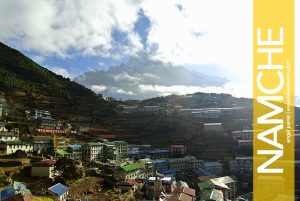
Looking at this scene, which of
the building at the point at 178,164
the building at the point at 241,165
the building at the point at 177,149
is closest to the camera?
the building at the point at 178,164

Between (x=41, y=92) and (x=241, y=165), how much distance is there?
58.8 m

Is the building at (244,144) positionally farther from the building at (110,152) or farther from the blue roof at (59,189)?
the blue roof at (59,189)

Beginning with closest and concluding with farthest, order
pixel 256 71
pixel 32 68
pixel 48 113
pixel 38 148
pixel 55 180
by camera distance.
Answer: pixel 256 71 → pixel 55 180 → pixel 38 148 → pixel 48 113 → pixel 32 68

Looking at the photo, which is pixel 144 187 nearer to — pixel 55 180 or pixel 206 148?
pixel 55 180

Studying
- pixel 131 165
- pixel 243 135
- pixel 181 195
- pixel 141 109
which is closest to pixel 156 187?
pixel 181 195

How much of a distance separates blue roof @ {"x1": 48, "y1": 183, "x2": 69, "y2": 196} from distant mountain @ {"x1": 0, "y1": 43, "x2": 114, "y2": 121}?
46.0 m

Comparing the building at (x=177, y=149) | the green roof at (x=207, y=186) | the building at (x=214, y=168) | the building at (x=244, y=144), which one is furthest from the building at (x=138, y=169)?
the building at (x=244, y=144)

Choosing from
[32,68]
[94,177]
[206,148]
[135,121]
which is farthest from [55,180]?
[32,68]

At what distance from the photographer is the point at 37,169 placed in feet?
153

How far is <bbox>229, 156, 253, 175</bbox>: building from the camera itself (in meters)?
71.1

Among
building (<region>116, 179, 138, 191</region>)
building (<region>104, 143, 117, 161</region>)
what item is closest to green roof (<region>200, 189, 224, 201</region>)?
building (<region>116, 179, 138, 191</region>)

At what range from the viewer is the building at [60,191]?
39166 millimetres

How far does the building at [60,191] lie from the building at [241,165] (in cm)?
3853

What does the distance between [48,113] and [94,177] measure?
150 ft
